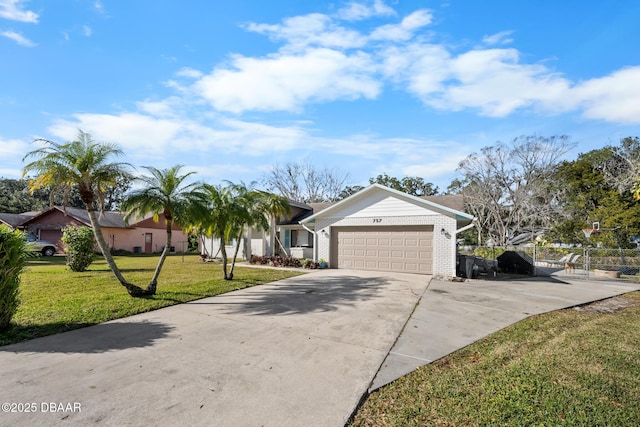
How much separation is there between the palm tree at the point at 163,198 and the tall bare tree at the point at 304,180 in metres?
31.7

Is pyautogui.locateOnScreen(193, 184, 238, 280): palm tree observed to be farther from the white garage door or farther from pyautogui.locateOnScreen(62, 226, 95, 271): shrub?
pyautogui.locateOnScreen(62, 226, 95, 271): shrub

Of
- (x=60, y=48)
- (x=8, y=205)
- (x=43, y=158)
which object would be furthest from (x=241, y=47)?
(x=8, y=205)

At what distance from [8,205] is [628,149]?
3133 inches

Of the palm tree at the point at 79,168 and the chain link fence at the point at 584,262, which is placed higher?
the palm tree at the point at 79,168

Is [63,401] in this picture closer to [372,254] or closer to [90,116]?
[90,116]

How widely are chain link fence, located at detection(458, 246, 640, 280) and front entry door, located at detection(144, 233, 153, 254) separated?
28971mm

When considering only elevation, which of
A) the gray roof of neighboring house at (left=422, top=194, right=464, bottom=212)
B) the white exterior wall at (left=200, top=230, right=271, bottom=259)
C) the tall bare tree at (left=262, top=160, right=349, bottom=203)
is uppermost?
the tall bare tree at (left=262, top=160, right=349, bottom=203)

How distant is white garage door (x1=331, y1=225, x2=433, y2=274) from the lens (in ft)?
47.9

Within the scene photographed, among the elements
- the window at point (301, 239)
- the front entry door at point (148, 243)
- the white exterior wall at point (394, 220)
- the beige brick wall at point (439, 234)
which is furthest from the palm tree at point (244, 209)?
the front entry door at point (148, 243)

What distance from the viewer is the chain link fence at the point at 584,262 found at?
54.0ft

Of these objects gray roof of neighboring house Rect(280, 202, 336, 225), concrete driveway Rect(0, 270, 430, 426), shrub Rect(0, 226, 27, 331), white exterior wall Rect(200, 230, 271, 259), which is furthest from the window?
shrub Rect(0, 226, 27, 331)

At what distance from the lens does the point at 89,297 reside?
8562 millimetres

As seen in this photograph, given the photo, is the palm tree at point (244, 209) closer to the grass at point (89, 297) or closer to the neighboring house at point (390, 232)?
the grass at point (89, 297)

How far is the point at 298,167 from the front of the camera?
4088cm
